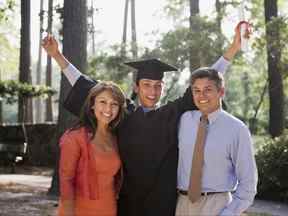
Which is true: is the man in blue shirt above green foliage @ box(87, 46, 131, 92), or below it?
below

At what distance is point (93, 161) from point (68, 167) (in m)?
0.18

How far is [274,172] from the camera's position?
37.9 ft

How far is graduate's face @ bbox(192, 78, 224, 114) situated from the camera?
3.91 m

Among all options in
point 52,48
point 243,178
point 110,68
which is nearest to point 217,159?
point 243,178

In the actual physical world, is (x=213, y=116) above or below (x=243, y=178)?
above

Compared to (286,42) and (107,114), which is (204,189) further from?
(286,42)

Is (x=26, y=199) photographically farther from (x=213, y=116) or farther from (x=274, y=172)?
(x=213, y=116)

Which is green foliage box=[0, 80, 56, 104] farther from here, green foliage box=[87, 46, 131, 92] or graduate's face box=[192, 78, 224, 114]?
graduate's face box=[192, 78, 224, 114]

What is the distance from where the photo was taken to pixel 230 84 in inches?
2302

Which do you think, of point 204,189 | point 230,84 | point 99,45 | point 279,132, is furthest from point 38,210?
point 99,45

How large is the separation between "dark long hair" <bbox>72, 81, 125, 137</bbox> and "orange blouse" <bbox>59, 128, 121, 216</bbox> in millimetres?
85

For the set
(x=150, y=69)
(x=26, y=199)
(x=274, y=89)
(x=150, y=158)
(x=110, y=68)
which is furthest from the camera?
(x=110, y=68)

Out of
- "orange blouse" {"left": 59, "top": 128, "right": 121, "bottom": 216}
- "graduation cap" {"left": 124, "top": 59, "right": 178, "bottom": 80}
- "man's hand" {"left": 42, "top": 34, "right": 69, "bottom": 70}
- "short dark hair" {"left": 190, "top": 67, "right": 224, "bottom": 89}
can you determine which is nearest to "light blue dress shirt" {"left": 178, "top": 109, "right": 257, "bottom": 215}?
"short dark hair" {"left": 190, "top": 67, "right": 224, "bottom": 89}

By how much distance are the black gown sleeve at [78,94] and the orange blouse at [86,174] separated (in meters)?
0.54
